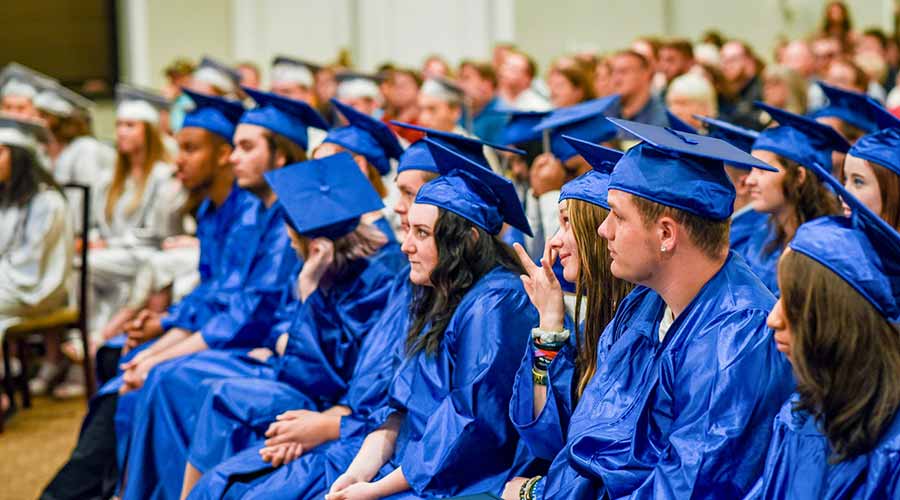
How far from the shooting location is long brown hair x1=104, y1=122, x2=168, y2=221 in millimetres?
6898

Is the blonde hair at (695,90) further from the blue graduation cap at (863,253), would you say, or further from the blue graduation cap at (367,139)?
the blue graduation cap at (863,253)

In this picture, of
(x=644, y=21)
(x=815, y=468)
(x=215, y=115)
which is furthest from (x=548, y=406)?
A: (x=644, y=21)

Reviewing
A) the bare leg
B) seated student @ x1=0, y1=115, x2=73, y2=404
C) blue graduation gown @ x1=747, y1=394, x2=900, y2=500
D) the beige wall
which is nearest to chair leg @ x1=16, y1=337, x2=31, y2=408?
seated student @ x1=0, y1=115, x2=73, y2=404

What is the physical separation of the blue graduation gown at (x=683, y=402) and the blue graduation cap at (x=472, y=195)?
573mm

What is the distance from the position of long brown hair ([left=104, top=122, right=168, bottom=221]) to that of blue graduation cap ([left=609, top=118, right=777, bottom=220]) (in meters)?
4.95

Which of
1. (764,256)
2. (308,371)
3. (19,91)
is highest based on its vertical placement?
(19,91)

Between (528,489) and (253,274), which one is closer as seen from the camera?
(528,489)

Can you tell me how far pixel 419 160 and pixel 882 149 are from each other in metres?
1.32

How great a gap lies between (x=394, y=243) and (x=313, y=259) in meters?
0.29

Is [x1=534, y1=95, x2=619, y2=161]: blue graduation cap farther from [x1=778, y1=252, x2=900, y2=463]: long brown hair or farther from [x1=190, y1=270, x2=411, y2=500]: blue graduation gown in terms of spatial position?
[x1=778, y1=252, x2=900, y2=463]: long brown hair

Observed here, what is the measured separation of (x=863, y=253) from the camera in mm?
1983

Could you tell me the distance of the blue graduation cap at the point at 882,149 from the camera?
324 cm

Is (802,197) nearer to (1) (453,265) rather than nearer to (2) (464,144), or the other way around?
(2) (464,144)

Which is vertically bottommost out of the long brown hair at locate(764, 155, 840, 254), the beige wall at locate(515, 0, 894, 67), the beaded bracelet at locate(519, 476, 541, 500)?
the beaded bracelet at locate(519, 476, 541, 500)
